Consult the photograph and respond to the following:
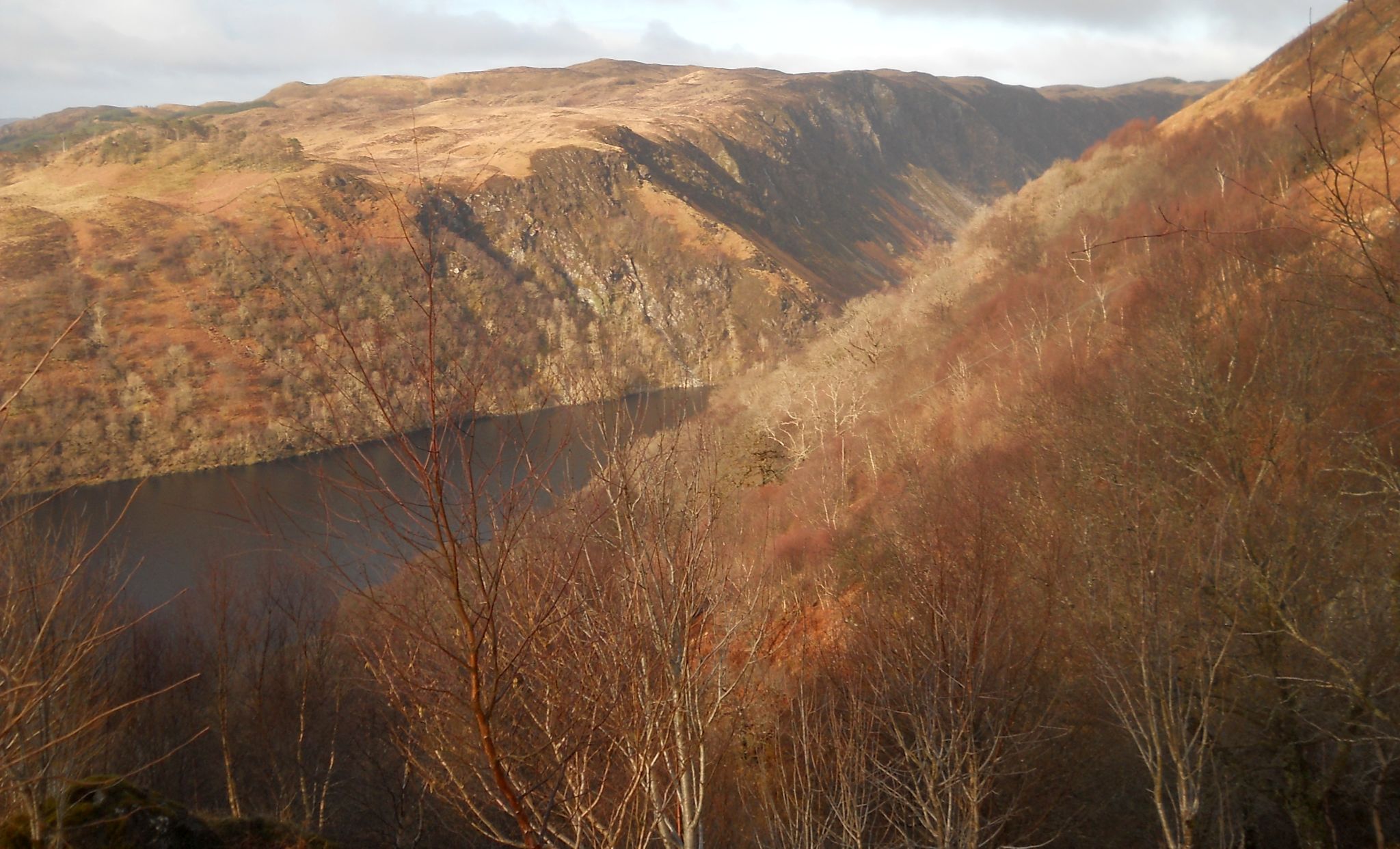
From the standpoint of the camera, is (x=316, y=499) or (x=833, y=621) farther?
(x=833, y=621)

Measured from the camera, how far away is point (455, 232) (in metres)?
78.8

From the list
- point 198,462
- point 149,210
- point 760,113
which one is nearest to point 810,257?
point 760,113

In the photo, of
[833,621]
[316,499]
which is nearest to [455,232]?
[833,621]

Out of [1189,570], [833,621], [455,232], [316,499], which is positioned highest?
[455,232]

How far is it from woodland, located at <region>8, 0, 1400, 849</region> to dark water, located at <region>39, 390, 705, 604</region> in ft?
0.37

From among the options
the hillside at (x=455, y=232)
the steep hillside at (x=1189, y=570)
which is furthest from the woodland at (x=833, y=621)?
the hillside at (x=455, y=232)

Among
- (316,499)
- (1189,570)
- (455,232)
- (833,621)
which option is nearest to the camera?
(316,499)

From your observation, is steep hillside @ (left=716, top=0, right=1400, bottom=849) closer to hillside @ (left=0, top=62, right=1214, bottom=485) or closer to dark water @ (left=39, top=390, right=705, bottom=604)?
dark water @ (left=39, top=390, right=705, bottom=604)

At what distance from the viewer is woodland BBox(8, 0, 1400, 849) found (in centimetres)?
340

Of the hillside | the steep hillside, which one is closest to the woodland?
the steep hillside

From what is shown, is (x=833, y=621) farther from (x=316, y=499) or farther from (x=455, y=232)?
(x=455, y=232)

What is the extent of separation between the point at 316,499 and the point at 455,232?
80.6 m

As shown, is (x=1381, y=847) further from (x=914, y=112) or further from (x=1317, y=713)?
(x=914, y=112)

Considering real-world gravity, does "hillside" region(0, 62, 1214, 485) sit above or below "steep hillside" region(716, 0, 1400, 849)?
above
